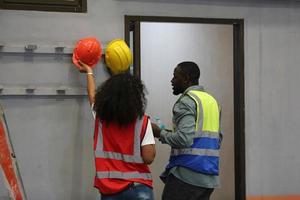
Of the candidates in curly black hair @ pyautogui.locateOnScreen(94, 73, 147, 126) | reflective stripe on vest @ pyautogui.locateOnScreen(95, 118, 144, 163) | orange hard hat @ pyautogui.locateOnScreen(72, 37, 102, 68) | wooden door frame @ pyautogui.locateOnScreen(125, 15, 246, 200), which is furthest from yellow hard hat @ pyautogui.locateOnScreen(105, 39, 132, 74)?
reflective stripe on vest @ pyautogui.locateOnScreen(95, 118, 144, 163)

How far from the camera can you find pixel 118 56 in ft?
10.9

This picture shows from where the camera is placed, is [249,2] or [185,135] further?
[249,2]

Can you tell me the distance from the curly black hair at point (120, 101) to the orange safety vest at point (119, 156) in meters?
0.05

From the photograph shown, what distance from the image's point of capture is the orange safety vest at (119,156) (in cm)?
251

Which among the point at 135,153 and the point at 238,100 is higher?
the point at 238,100

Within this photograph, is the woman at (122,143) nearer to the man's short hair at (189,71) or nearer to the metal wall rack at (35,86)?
the man's short hair at (189,71)

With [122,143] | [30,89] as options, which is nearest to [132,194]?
[122,143]

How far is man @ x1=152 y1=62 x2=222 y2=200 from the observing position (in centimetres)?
275

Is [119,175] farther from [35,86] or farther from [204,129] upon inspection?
[35,86]

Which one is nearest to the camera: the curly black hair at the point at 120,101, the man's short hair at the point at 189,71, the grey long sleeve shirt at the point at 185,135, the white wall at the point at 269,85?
the curly black hair at the point at 120,101

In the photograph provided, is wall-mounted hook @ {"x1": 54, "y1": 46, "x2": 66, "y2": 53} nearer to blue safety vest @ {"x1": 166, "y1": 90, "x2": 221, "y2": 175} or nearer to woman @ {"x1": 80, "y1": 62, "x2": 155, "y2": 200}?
woman @ {"x1": 80, "y1": 62, "x2": 155, "y2": 200}

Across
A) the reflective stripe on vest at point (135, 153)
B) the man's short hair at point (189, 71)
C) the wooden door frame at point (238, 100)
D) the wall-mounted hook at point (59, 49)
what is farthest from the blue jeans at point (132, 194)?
the wooden door frame at point (238, 100)

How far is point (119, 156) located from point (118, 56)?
101cm

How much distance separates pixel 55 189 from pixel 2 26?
49.9 inches
